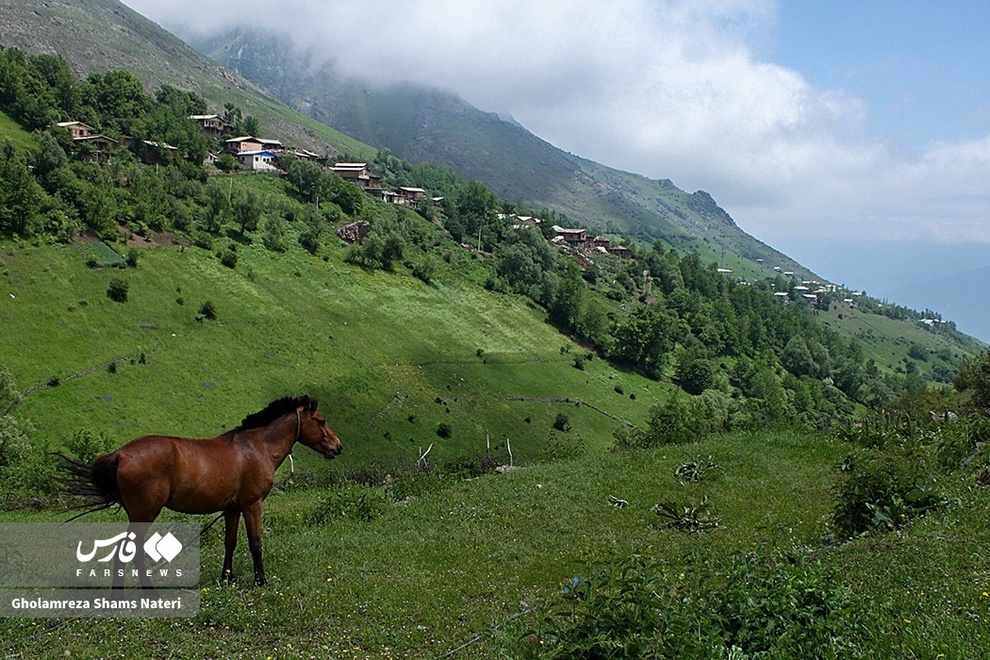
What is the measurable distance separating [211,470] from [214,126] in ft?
613

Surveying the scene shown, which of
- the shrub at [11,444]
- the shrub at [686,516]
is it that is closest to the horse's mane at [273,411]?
the shrub at [686,516]

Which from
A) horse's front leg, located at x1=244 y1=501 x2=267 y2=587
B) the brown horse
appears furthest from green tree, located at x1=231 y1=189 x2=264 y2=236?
horse's front leg, located at x1=244 y1=501 x2=267 y2=587

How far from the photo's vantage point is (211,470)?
9484 millimetres

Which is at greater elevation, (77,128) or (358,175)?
(358,175)

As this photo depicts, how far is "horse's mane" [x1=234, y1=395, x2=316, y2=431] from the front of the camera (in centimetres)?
1055

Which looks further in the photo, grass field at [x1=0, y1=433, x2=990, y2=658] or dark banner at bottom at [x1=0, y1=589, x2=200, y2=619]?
dark banner at bottom at [x1=0, y1=589, x2=200, y2=619]

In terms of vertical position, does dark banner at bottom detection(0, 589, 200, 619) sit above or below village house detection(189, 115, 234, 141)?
above

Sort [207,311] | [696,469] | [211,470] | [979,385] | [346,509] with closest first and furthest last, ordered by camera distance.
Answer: [211,470], [346,509], [696,469], [979,385], [207,311]

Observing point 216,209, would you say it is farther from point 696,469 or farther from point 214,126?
point 696,469

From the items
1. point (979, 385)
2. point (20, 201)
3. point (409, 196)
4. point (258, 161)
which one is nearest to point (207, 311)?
point (20, 201)

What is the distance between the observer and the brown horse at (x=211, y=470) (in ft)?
28.5

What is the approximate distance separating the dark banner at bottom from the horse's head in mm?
2902

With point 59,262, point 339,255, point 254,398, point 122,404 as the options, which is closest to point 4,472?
point 122,404

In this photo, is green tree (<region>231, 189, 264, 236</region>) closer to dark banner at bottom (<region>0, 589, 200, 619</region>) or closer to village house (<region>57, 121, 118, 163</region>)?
village house (<region>57, 121, 118, 163</region>)
